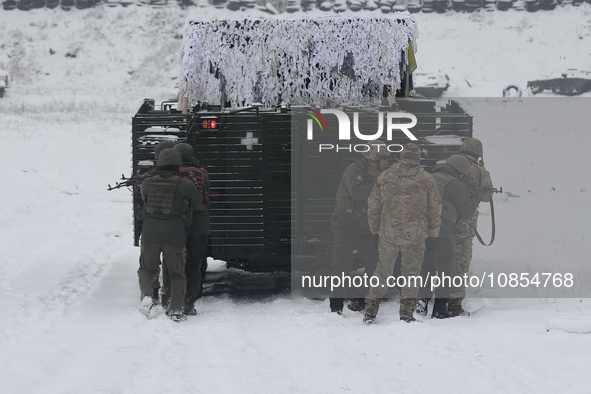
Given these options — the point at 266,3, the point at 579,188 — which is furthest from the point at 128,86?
the point at 579,188

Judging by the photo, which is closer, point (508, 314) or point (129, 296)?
point (508, 314)

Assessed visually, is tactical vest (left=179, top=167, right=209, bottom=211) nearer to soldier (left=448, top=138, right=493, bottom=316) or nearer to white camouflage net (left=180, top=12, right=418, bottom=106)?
white camouflage net (left=180, top=12, right=418, bottom=106)

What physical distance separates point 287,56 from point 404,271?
397 cm

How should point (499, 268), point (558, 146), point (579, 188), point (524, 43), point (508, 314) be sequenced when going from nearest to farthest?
point (508, 314) < point (499, 268) < point (579, 188) < point (558, 146) < point (524, 43)

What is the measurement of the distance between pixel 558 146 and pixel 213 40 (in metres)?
14.6

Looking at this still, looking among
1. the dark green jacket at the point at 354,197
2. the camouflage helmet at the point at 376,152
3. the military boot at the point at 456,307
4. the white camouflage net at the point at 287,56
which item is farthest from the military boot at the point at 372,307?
the white camouflage net at the point at 287,56

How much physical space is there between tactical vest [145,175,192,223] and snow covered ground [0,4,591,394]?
108 centimetres

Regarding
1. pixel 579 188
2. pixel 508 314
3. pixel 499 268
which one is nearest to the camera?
pixel 508 314

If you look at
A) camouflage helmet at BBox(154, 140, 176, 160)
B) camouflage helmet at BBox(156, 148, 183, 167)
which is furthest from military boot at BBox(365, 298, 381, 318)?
camouflage helmet at BBox(154, 140, 176, 160)

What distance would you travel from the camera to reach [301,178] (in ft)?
28.0

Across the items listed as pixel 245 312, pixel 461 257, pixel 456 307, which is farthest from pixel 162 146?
pixel 456 307

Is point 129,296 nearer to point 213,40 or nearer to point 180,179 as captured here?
point 180,179

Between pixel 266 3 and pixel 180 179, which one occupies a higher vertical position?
pixel 266 3

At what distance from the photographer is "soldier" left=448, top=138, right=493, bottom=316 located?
25.8ft
